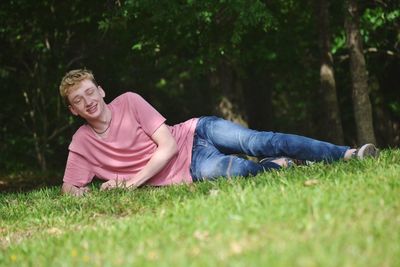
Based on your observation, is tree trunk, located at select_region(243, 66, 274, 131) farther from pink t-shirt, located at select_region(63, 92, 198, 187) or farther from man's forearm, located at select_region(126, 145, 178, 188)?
man's forearm, located at select_region(126, 145, 178, 188)

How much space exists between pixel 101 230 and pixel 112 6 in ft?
26.3

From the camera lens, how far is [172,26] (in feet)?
37.2

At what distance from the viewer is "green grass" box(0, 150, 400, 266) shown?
2.89 metres

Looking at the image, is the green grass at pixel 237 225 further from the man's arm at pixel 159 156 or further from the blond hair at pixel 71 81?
the blond hair at pixel 71 81

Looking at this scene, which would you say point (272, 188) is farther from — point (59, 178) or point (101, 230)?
point (59, 178)

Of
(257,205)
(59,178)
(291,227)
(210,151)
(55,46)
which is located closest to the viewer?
(291,227)

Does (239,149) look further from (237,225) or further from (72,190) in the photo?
(237,225)

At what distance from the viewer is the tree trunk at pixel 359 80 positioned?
10.7m

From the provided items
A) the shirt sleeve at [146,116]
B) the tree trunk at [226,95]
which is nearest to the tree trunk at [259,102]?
the tree trunk at [226,95]

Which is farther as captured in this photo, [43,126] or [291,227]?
[43,126]

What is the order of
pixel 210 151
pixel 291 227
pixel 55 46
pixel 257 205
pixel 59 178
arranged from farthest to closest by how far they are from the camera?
pixel 55 46
pixel 59 178
pixel 210 151
pixel 257 205
pixel 291 227

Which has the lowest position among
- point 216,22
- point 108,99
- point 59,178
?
point 59,178

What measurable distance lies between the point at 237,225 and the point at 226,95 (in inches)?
420

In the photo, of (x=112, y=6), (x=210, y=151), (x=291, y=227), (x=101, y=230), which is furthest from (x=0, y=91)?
(x=291, y=227)
